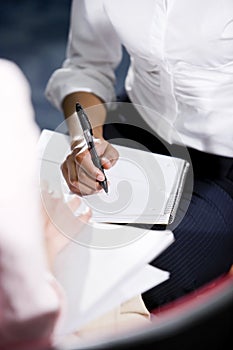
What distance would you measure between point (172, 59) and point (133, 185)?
0.14 meters

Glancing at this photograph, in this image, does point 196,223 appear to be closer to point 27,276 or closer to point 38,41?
point 27,276

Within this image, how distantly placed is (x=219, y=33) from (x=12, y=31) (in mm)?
611

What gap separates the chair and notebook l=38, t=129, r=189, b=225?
281mm

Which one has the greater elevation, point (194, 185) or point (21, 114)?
point (21, 114)

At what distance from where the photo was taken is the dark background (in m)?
1.12

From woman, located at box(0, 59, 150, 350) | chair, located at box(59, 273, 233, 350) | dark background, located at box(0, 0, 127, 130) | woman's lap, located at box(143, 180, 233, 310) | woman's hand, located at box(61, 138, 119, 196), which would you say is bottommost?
dark background, located at box(0, 0, 127, 130)

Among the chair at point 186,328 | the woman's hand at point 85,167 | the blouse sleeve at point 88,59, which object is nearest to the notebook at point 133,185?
the woman's hand at point 85,167

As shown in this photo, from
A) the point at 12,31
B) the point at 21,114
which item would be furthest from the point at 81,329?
the point at 12,31

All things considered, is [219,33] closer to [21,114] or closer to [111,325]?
[21,114]

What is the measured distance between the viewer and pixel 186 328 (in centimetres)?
34

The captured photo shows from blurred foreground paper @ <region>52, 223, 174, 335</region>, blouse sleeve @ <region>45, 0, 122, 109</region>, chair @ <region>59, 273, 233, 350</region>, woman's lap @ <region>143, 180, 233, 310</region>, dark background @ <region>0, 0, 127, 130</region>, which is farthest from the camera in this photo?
dark background @ <region>0, 0, 127, 130</region>

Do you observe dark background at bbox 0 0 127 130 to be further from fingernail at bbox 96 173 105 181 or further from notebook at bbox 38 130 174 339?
notebook at bbox 38 130 174 339

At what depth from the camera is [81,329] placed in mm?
438

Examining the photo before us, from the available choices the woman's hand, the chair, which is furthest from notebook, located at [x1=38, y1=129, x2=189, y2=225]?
the chair
